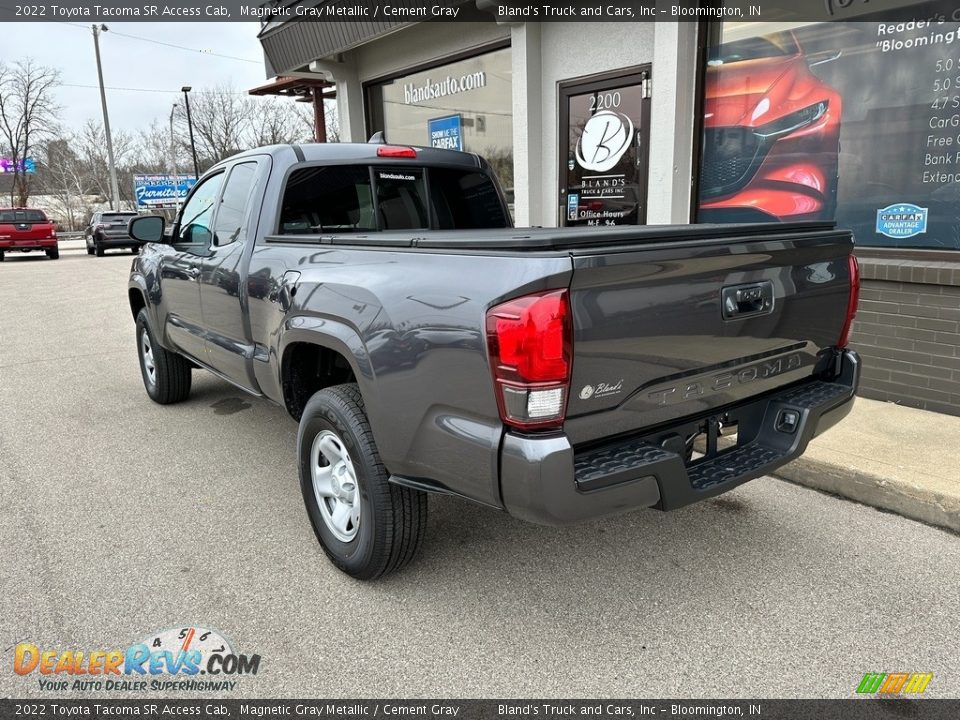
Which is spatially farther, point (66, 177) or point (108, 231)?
point (66, 177)

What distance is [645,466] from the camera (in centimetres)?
228

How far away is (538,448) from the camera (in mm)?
2109

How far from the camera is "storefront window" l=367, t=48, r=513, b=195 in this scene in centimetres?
900

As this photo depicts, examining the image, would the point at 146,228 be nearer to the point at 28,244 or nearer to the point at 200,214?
the point at 200,214

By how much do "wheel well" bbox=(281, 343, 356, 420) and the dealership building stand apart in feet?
13.0

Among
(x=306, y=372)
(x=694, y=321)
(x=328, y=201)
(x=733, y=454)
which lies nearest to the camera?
(x=694, y=321)

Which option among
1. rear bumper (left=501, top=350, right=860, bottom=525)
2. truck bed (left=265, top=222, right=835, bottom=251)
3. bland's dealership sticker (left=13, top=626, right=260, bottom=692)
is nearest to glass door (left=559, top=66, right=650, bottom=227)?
truck bed (left=265, top=222, right=835, bottom=251)

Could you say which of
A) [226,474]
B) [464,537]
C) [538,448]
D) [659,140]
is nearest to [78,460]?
[226,474]

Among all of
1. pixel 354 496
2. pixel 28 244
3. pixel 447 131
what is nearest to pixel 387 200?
pixel 354 496

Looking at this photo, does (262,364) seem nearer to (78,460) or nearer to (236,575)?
(236,575)

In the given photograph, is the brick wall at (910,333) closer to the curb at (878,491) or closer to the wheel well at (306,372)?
the curb at (878,491)

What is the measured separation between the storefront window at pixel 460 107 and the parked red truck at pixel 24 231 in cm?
1780

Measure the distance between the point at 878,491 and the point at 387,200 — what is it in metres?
3.21

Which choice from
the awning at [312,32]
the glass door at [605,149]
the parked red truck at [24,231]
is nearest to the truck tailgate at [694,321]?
the glass door at [605,149]
